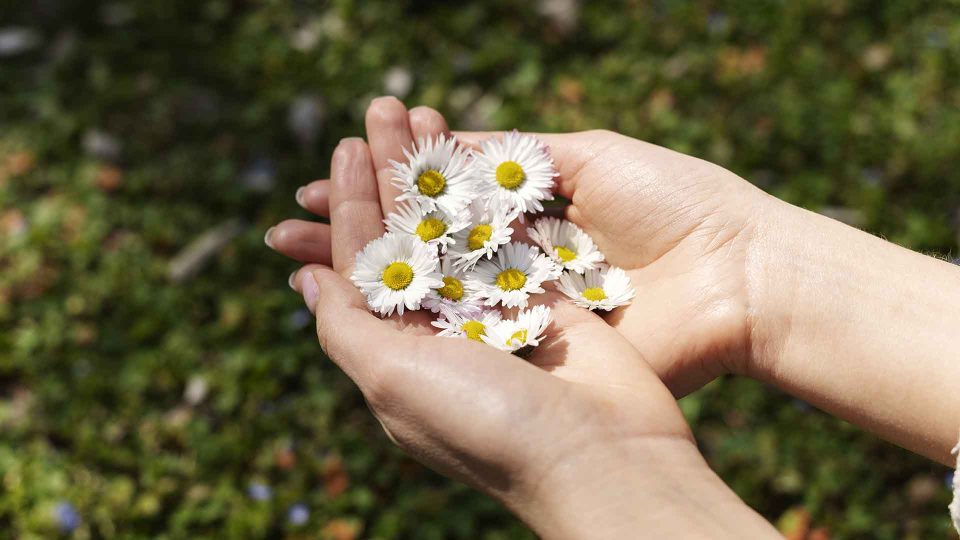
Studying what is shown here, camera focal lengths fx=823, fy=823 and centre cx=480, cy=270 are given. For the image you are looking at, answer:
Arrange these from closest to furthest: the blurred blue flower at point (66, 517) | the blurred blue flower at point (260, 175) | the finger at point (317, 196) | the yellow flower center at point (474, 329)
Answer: the yellow flower center at point (474, 329) → the finger at point (317, 196) → the blurred blue flower at point (66, 517) → the blurred blue flower at point (260, 175)

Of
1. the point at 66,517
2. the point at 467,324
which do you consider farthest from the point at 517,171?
the point at 66,517

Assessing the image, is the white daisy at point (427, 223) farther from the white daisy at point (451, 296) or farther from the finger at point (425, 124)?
the finger at point (425, 124)

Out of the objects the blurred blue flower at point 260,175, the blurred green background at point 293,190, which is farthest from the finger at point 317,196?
the blurred blue flower at point 260,175

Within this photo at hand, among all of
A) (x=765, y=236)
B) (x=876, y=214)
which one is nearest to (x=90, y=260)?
(x=765, y=236)

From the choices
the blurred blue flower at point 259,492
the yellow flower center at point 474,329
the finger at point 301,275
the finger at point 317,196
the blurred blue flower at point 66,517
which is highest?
the finger at point 317,196

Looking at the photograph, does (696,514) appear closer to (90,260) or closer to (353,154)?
(353,154)

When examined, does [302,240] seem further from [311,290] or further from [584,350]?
[584,350]
